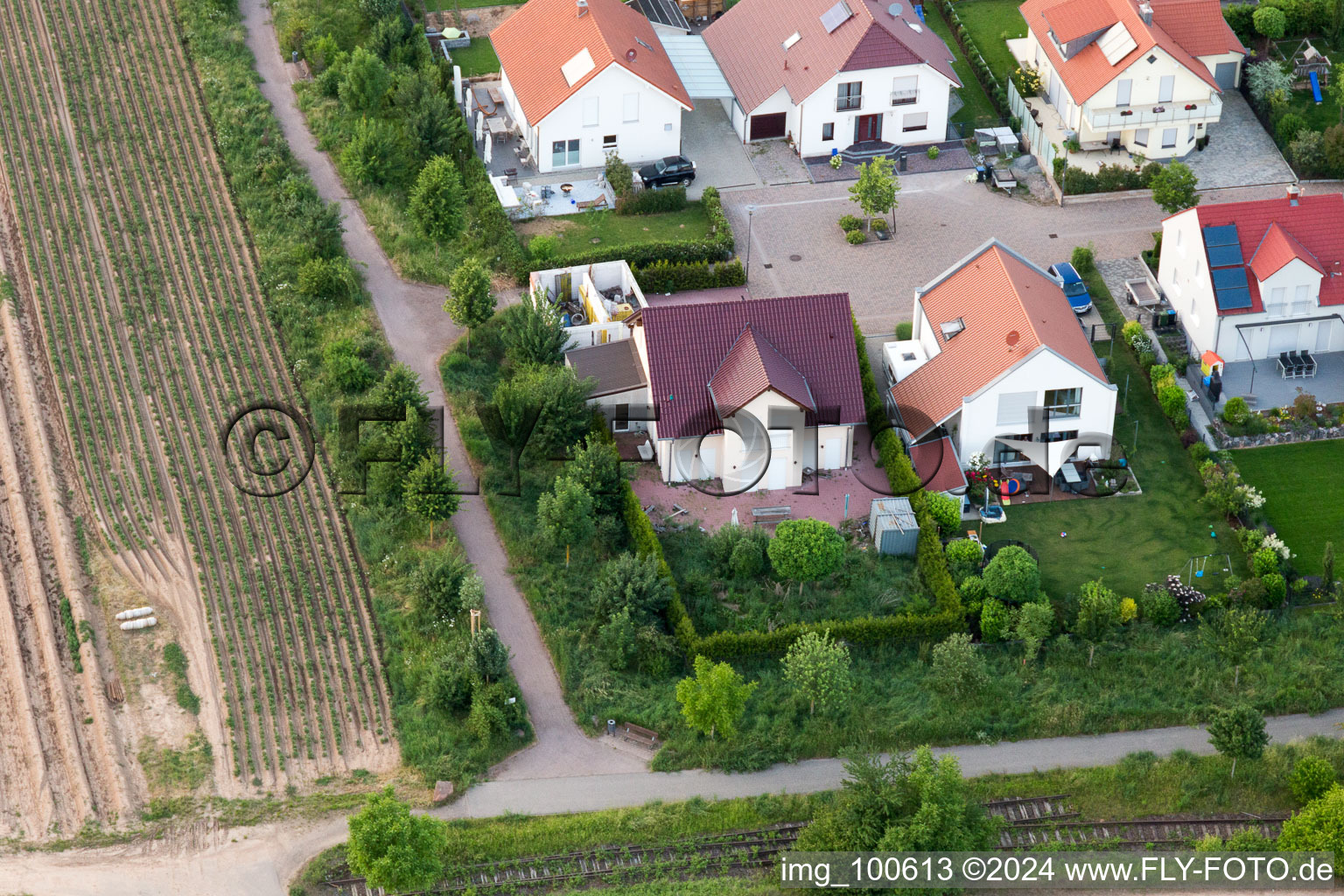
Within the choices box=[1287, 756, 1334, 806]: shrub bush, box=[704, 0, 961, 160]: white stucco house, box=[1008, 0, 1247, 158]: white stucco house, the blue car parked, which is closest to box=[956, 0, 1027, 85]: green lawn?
box=[1008, 0, 1247, 158]: white stucco house

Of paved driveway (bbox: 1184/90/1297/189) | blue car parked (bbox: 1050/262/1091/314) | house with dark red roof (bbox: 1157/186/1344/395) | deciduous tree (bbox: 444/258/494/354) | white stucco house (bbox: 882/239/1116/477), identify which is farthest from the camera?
paved driveway (bbox: 1184/90/1297/189)

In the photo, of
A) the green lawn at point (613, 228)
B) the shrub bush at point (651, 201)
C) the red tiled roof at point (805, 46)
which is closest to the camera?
the green lawn at point (613, 228)

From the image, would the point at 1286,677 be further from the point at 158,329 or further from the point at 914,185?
the point at 158,329

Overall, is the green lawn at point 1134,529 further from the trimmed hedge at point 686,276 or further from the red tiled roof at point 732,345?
the trimmed hedge at point 686,276

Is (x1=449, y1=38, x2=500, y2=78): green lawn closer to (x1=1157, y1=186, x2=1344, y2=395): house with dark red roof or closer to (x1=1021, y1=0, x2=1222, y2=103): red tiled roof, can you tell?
(x1=1021, y1=0, x2=1222, y2=103): red tiled roof

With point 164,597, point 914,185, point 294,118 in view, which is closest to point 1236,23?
point 914,185

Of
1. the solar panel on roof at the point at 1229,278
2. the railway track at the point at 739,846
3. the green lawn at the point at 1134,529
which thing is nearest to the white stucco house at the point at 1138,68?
the solar panel on roof at the point at 1229,278
